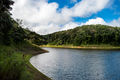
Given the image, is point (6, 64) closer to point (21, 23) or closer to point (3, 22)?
point (3, 22)

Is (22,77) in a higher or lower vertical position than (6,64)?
lower

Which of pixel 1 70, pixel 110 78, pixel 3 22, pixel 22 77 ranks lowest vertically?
pixel 110 78

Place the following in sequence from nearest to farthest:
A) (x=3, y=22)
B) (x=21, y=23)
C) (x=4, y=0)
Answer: (x=4, y=0) → (x=3, y=22) → (x=21, y=23)

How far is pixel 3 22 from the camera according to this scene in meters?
20.6

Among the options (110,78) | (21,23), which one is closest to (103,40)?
(21,23)

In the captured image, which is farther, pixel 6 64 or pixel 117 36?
pixel 117 36

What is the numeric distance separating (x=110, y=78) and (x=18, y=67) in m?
18.9

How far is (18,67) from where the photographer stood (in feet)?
29.6

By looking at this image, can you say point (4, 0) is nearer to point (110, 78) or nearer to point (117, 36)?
point (110, 78)

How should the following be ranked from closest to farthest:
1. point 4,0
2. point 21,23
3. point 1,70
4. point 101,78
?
1. point 1,70
2. point 4,0
3. point 101,78
4. point 21,23

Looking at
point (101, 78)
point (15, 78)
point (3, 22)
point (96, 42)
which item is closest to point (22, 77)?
point (15, 78)

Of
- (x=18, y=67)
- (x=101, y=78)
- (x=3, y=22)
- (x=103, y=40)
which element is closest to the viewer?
(x=18, y=67)

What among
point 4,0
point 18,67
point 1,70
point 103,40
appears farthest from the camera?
point 103,40

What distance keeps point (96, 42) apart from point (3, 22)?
581 feet
